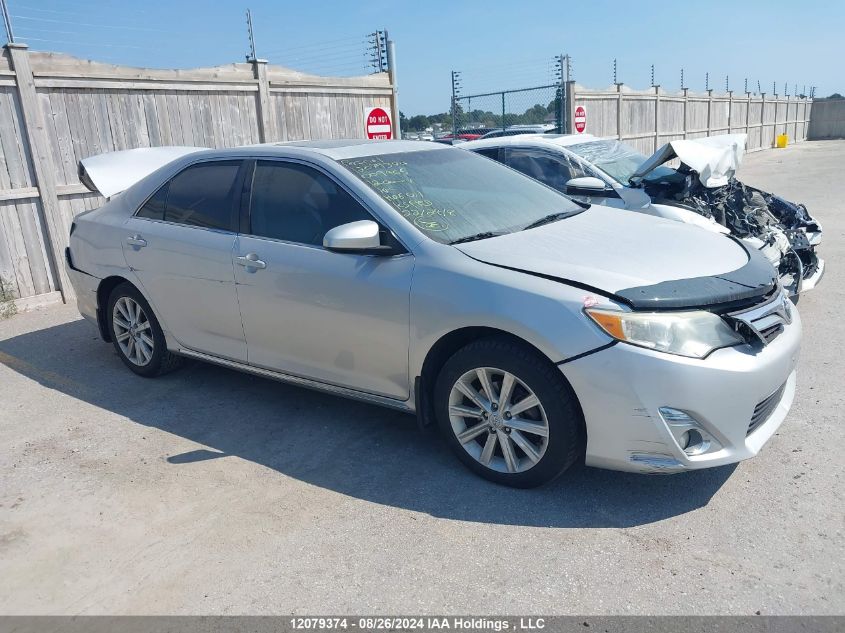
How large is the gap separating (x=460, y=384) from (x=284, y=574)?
1.22m

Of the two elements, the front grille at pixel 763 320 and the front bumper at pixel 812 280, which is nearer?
the front grille at pixel 763 320

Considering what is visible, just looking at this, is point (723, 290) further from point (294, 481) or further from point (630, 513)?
point (294, 481)

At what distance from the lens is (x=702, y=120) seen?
25578mm

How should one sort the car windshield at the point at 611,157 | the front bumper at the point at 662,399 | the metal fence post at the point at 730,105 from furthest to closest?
1. the metal fence post at the point at 730,105
2. the car windshield at the point at 611,157
3. the front bumper at the point at 662,399

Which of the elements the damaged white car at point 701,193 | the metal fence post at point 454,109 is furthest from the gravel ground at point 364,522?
the metal fence post at point 454,109

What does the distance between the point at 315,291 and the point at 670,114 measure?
20.9 metres

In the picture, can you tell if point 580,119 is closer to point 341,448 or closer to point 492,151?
point 492,151

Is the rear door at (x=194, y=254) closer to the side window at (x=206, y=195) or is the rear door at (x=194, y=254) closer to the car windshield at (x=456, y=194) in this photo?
the side window at (x=206, y=195)

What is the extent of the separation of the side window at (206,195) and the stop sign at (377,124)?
252 inches

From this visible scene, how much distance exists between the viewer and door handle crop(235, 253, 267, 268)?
4.28 m

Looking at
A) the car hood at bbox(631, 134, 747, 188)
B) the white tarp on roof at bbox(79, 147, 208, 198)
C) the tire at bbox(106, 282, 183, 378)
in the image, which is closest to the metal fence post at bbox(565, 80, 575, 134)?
the car hood at bbox(631, 134, 747, 188)

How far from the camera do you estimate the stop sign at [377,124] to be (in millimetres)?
11109

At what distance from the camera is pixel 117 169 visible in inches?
254

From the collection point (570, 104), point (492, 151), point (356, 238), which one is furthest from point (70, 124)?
point (570, 104)
